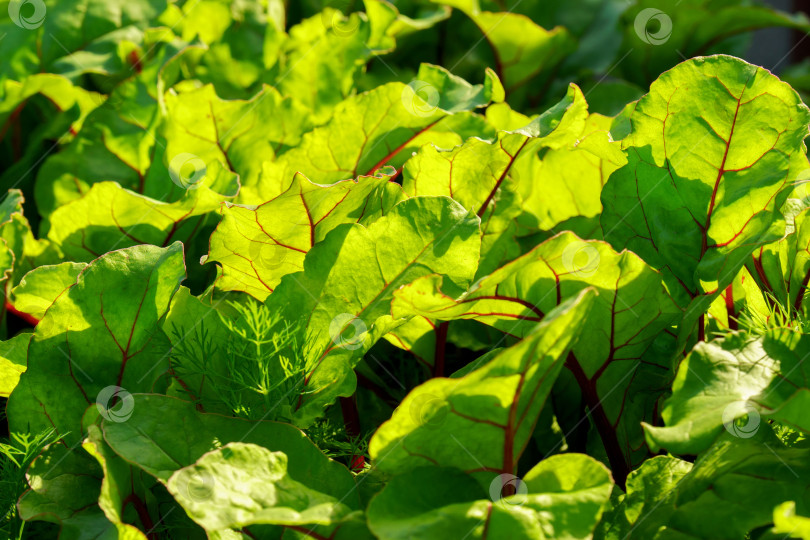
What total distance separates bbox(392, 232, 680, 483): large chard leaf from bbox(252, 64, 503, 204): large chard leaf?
283 millimetres

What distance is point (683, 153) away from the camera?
0.64 meters

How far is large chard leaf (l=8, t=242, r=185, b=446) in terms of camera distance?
0.60 metres

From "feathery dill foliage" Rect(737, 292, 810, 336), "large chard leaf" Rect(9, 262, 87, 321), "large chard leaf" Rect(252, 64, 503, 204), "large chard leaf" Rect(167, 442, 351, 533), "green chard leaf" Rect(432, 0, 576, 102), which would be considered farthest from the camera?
"green chard leaf" Rect(432, 0, 576, 102)

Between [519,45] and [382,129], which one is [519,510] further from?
[519,45]

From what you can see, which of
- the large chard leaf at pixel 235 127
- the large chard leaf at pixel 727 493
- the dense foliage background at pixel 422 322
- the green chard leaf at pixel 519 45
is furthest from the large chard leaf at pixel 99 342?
the green chard leaf at pixel 519 45

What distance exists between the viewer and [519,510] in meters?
0.46

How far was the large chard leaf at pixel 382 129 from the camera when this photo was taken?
0.79 metres

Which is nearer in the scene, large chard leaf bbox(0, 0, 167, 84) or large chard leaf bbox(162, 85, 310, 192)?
large chard leaf bbox(162, 85, 310, 192)

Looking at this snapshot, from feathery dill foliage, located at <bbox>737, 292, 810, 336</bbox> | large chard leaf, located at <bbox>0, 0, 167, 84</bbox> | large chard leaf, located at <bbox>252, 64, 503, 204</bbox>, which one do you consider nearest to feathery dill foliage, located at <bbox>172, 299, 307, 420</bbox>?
large chard leaf, located at <bbox>252, 64, 503, 204</bbox>

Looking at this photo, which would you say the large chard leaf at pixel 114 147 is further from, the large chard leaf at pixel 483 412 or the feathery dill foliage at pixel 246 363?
the large chard leaf at pixel 483 412

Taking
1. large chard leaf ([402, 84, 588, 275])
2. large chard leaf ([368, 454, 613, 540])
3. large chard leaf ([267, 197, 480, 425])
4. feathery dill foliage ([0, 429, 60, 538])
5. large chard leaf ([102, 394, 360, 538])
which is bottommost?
feathery dill foliage ([0, 429, 60, 538])

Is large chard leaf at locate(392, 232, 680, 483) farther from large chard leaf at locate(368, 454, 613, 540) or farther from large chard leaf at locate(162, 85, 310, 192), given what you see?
large chard leaf at locate(162, 85, 310, 192)

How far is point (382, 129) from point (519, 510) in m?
0.47

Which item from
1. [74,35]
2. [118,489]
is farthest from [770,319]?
[74,35]
